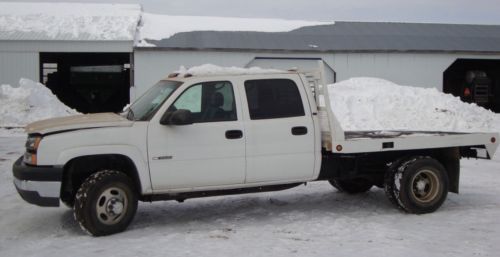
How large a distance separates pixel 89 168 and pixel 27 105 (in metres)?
17.9

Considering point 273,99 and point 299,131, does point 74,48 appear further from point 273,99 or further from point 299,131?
point 299,131

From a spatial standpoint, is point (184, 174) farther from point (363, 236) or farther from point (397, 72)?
point (397, 72)

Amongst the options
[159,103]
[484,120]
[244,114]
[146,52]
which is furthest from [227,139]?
[146,52]

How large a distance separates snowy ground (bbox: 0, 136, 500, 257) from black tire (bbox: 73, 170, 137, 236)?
15 cm

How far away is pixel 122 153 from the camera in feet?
23.1

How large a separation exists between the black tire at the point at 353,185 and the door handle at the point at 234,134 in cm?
264

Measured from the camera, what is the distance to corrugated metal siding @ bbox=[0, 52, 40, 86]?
26.9 m

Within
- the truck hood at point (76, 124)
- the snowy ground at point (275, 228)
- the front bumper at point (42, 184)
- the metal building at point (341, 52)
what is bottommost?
the snowy ground at point (275, 228)

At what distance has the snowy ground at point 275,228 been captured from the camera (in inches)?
255

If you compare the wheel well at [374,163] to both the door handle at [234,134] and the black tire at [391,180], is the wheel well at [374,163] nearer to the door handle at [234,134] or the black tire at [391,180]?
the black tire at [391,180]

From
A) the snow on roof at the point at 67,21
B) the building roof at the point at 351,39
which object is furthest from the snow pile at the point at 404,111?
the snow on roof at the point at 67,21

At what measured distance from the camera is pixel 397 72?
29.3 meters

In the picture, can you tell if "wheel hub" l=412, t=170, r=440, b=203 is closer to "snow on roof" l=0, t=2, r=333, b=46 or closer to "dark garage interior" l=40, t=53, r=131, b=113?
"snow on roof" l=0, t=2, r=333, b=46

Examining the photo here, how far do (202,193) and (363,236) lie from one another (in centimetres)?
200
